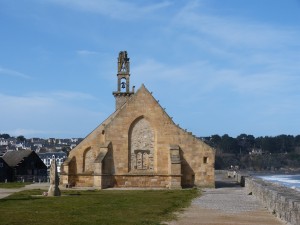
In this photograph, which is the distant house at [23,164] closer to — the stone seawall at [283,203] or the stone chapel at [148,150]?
the stone chapel at [148,150]

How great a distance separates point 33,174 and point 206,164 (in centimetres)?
3963

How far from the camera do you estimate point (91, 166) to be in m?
47.6

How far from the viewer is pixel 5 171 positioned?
7175 cm

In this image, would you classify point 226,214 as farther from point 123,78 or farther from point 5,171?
point 5,171

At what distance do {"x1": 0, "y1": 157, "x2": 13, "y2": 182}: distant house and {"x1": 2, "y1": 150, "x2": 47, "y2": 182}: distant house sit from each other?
1.56 ft

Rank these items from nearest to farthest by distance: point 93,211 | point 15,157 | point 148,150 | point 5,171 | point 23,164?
point 93,211, point 148,150, point 5,171, point 23,164, point 15,157

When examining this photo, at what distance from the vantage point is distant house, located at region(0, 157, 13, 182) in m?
70.6

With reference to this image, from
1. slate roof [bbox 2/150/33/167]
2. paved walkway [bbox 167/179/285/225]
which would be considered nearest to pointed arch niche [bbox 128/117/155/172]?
paved walkway [bbox 167/179/285/225]

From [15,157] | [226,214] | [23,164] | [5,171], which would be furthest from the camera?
[15,157]

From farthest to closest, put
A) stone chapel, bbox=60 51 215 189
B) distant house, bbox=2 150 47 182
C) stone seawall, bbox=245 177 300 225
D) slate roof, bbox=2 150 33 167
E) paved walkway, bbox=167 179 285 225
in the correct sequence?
slate roof, bbox=2 150 33 167 < distant house, bbox=2 150 47 182 < stone chapel, bbox=60 51 215 189 < paved walkway, bbox=167 179 285 225 < stone seawall, bbox=245 177 300 225

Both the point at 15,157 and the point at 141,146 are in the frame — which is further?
the point at 15,157

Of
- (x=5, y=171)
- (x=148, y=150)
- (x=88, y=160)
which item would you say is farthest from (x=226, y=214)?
(x=5, y=171)

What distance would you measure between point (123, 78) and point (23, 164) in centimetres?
2801

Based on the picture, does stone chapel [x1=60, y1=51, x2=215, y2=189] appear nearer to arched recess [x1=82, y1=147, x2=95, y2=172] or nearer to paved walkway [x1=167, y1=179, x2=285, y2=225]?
arched recess [x1=82, y1=147, x2=95, y2=172]
